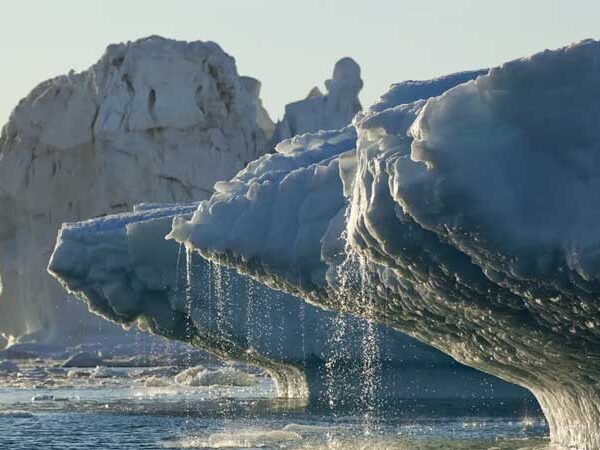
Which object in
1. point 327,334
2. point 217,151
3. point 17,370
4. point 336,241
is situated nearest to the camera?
point 336,241

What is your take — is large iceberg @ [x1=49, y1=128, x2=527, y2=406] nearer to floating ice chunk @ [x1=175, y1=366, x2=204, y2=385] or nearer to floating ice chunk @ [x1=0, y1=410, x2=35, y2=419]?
floating ice chunk @ [x1=0, y1=410, x2=35, y2=419]

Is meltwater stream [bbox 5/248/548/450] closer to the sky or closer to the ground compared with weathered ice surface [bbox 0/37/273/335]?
closer to the ground

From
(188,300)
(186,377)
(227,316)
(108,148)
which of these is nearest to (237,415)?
(227,316)

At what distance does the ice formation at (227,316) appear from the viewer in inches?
1169

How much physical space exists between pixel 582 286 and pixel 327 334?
1913cm

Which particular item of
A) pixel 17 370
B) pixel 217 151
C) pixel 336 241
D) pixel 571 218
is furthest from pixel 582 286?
pixel 217 151

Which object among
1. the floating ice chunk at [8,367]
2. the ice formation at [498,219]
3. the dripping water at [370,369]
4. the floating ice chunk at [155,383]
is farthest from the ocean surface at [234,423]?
the floating ice chunk at [8,367]

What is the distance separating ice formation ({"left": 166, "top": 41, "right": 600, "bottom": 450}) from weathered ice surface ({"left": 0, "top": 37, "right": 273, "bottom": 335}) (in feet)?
149

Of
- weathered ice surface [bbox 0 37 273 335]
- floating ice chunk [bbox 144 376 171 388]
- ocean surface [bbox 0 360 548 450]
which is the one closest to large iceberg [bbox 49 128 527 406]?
ocean surface [bbox 0 360 548 450]

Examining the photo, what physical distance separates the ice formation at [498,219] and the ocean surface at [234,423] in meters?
3.05

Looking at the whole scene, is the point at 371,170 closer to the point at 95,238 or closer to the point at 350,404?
the point at 95,238

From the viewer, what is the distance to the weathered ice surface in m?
65.0

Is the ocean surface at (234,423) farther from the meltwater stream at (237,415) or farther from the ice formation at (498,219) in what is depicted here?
the ice formation at (498,219)

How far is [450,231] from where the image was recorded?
1350cm
